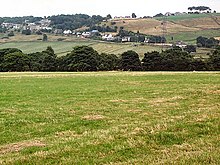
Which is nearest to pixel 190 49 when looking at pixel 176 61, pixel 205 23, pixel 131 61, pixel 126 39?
pixel 176 61

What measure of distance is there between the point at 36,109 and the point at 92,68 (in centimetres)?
7951

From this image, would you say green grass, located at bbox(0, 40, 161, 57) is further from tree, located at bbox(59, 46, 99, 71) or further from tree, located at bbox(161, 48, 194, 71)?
tree, located at bbox(161, 48, 194, 71)

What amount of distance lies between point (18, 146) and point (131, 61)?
285 ft

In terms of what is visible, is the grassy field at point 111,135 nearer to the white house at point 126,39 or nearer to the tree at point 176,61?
the tree at point 176,61

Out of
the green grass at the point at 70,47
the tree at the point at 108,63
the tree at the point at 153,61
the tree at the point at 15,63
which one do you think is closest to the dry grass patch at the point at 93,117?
the tree at the point at 153,61

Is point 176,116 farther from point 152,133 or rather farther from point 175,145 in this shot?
point 175,145

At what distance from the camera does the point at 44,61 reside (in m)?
104

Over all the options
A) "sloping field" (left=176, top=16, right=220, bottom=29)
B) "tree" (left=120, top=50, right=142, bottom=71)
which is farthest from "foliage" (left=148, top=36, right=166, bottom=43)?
"tree" (left=120, top=50, right=142, bottom=71)

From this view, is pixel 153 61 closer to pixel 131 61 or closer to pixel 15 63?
pixel 131 61

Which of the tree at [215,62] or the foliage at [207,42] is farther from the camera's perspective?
the foliage at [207,42]

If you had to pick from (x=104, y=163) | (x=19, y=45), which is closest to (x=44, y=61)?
(x=19, y=45)

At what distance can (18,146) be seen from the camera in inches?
509

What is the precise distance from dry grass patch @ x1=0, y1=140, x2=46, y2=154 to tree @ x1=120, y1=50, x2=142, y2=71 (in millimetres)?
85661

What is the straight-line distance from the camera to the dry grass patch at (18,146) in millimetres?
12438
